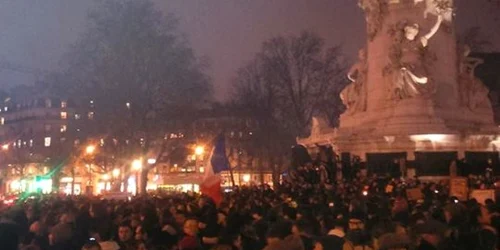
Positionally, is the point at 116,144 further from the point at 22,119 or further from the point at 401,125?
the point at 22,119

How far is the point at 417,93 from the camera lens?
29.7 metres

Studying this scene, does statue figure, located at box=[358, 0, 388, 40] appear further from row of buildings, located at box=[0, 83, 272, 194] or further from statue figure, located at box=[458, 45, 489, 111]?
row of buildings, located at box=[0, 83, 272, 194]

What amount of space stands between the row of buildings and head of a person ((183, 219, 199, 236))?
79.9 feet

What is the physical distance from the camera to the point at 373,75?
104ft

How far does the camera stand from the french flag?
16.8 metres

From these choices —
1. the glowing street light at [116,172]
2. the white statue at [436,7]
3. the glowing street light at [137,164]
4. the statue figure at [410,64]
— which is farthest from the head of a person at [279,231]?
the glowing street light at [116,172]

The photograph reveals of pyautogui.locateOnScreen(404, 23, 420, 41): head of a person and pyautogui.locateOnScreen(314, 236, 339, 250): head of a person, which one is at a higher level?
pyautogui.locateOnScreen(404, 23, 420, 41): head of a person

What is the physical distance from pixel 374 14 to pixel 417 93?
3629 millimetres

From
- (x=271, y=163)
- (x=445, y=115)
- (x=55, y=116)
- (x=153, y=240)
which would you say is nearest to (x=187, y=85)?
(x=271, y=163)

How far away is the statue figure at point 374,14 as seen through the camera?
30.8 metres

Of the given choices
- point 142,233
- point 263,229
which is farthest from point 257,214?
point 142,233

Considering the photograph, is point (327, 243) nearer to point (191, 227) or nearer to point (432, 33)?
point (191, 227)

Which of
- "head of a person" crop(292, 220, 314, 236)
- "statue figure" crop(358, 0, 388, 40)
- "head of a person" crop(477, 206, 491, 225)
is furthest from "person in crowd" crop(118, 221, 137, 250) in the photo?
"statue figure" crop(358, 0, 388, 40)

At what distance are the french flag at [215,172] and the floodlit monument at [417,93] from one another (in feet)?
34.4
